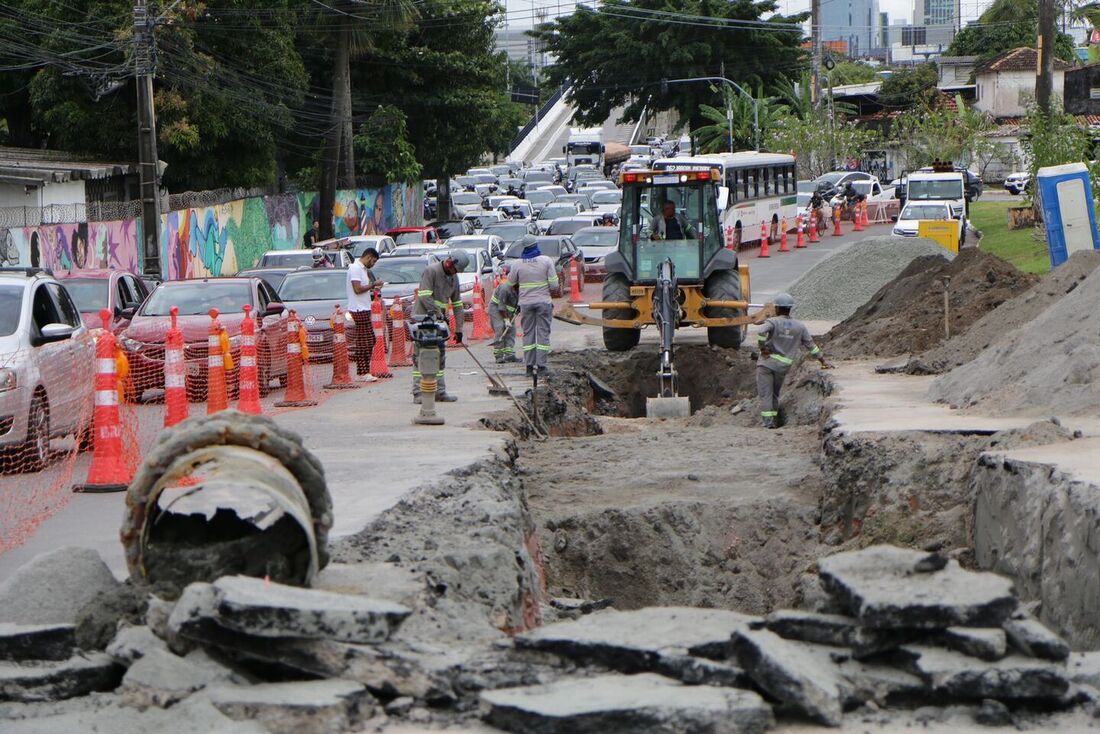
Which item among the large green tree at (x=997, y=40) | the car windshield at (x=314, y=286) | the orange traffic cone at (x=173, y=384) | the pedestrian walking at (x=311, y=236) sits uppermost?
the large green tree at (x=997, y=40)

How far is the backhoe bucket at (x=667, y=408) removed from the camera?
19.5m

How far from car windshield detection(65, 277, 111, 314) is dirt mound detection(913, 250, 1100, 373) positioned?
1117cm

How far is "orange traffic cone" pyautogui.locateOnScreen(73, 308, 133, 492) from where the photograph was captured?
38.8ft

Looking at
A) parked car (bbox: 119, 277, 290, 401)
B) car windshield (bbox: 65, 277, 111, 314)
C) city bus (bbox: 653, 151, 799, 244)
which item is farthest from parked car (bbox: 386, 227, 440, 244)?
parked car (bbox: 119, 277, 290, 401)

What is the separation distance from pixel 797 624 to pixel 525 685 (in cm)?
125

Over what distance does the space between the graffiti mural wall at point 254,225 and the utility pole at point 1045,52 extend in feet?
75.1

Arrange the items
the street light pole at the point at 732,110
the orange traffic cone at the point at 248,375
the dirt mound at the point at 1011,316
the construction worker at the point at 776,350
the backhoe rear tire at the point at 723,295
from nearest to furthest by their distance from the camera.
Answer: the orange traffic cone at the point at 248,375 < the construction worker at the point at 776,350 < the dirt mound at the point at 1011,316 < the backhoe rear tire at the point at 723,295 < the street light pole at the point at 732,110

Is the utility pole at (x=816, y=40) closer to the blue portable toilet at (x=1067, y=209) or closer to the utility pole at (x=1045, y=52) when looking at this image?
the utility pole at (x=1045, y=52)

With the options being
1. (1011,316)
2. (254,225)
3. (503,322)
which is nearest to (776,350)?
(1011,316)

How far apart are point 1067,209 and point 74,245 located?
20.6 metres

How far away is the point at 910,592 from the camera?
659 cm

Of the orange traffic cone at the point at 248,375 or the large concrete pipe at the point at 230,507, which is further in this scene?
the orange traffic cone at the point at 248,375

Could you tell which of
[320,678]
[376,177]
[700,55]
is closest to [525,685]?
[320,678]

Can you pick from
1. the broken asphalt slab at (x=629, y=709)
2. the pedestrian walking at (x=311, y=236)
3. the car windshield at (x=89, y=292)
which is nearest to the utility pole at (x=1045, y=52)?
the pedestrian walking at (x=311, y=236)
